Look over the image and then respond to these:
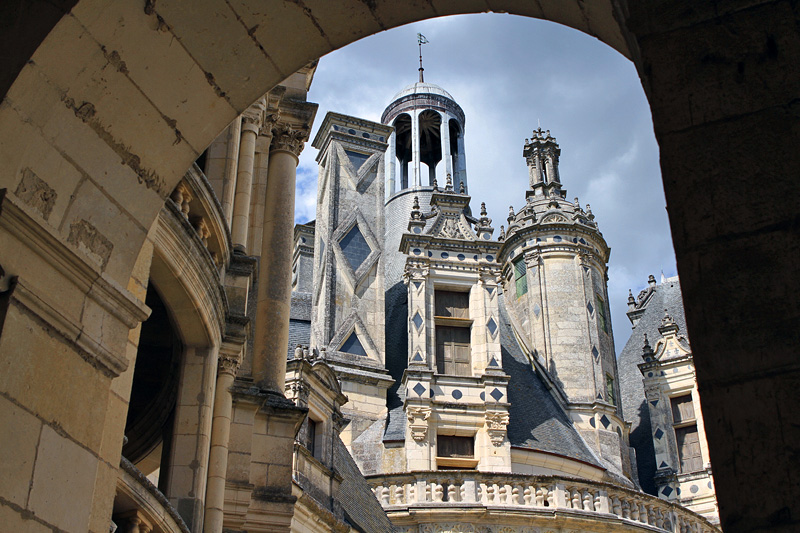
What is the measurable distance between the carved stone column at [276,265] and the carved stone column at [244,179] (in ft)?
1.93

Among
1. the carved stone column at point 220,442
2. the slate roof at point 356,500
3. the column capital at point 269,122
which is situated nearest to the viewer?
the carved stone column at point 220,442

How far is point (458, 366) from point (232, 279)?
46.2 ft

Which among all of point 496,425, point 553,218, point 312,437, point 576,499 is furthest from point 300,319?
point 312,437

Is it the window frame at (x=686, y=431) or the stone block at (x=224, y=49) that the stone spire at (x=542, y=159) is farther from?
the stone block at (x=224, y=49)

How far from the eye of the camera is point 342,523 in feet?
46.1

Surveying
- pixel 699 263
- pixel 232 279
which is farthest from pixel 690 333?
pixel 232 279

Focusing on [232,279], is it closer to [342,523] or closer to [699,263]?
[342,523]

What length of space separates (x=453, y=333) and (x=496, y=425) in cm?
283

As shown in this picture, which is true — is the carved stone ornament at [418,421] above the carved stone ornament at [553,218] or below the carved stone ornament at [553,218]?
below

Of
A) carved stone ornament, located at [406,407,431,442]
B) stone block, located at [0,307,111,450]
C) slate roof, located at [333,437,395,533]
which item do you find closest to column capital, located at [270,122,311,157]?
slate roof, located at [333,437,395,533]

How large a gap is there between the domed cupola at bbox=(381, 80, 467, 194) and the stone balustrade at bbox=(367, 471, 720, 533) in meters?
16.3

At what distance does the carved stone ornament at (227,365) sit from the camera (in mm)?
8922

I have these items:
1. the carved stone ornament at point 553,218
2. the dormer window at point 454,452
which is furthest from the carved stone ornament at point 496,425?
the carved stone ornament at point 553,218

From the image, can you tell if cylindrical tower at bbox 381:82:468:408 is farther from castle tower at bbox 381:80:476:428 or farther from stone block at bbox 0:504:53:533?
A: stone block at bbox 0:504:53:533
